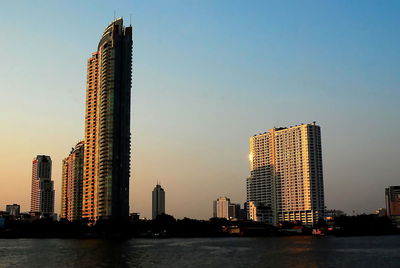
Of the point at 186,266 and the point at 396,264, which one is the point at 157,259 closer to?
the point at 186,266

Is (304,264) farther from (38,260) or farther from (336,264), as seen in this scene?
(38,260)

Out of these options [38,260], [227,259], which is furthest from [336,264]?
[38,260]

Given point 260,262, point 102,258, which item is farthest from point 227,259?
point 102,258

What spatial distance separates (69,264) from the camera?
380 ft

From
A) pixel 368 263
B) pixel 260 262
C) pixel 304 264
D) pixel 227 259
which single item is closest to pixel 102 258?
pixel 227 259

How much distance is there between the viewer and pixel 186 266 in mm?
114000

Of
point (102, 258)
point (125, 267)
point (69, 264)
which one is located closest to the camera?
point (125, 267)

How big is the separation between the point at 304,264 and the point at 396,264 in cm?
2147

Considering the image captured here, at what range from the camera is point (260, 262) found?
122062mm

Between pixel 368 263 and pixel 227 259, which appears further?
pixel 227 259

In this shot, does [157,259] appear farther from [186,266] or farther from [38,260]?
[38,260]

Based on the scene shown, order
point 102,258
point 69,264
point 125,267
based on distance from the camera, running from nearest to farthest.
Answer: point 125,267
point 69,264
point 102,258

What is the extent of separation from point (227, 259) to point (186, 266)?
2155 centimetres

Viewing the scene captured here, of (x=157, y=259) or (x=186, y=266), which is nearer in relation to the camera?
(x=186, y=266)
